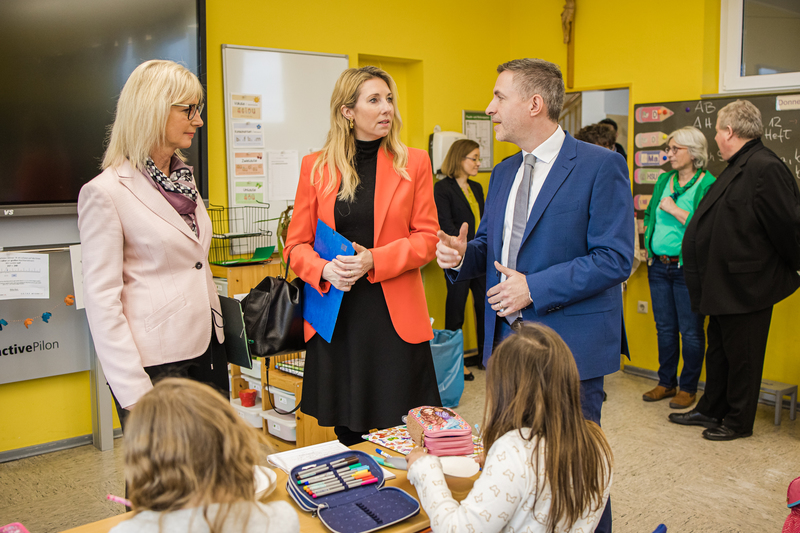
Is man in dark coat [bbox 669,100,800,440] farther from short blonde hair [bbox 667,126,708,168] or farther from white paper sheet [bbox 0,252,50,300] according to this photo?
white paper sheet [bbox 0,252,50,300]

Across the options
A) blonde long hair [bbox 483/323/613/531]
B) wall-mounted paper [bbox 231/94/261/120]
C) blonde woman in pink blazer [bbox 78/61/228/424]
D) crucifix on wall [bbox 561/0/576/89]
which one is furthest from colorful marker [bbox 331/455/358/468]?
crucifix on wall [bbox 561/0/576/89]

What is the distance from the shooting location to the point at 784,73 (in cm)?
426

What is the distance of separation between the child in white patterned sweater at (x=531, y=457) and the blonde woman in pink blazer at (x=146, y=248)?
30.3 inches

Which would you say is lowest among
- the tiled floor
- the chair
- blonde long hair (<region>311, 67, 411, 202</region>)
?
the tiled floor

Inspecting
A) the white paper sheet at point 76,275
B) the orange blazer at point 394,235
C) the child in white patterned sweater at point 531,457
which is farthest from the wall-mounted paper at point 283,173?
the child in white patterned sweater at point 531,457

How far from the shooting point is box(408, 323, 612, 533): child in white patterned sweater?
4.07ft

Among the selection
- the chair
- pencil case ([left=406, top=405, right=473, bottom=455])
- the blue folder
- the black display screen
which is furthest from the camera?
the chair

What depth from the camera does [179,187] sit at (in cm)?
178

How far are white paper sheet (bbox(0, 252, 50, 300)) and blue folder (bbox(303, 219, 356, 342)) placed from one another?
5.77 ft

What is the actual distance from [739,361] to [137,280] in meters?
3.16

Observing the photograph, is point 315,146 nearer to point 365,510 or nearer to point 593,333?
point 593,333

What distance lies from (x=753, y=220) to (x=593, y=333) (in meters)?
2.15

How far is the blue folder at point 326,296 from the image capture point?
2107 millimetres

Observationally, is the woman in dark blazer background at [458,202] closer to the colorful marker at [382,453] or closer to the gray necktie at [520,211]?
the gray necktie at [520,211]
